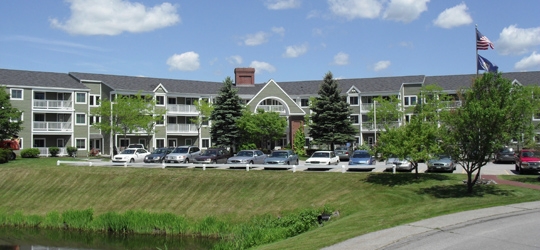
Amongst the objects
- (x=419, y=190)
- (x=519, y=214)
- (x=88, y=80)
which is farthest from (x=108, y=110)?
(x=519, y=214)

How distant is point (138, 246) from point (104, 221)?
4097 millimetres

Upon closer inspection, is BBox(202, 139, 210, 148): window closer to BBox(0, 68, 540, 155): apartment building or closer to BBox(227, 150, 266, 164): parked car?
BBox(0, 68, 540, 155): apartment building

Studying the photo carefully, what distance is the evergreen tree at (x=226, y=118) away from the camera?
56.8 m

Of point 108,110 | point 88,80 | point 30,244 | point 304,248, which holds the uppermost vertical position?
point 88,80

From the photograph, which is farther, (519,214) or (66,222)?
(66,222)

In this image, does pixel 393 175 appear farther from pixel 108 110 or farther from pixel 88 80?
pixel 88 80

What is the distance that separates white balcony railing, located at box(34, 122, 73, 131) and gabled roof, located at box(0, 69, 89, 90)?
4.14 meters

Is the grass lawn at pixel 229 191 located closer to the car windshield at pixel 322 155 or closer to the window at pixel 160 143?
the car windshield at pixel 322 155

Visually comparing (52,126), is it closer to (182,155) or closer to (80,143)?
(80,143)

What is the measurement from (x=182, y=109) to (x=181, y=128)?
2471 millimetres

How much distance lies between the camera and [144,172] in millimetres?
36344

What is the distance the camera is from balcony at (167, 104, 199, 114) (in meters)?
67.7

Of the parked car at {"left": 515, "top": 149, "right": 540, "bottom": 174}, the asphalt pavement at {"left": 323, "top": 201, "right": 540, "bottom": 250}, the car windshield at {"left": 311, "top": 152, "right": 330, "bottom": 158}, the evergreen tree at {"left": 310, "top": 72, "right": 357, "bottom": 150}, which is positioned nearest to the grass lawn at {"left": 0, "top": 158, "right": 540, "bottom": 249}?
the asphalt pavement at {"left": 323, "top": 201, "right": 540, "bottom": 250}

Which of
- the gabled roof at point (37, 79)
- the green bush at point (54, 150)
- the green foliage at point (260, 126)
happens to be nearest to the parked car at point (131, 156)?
the green foliage at point (260, 126)
